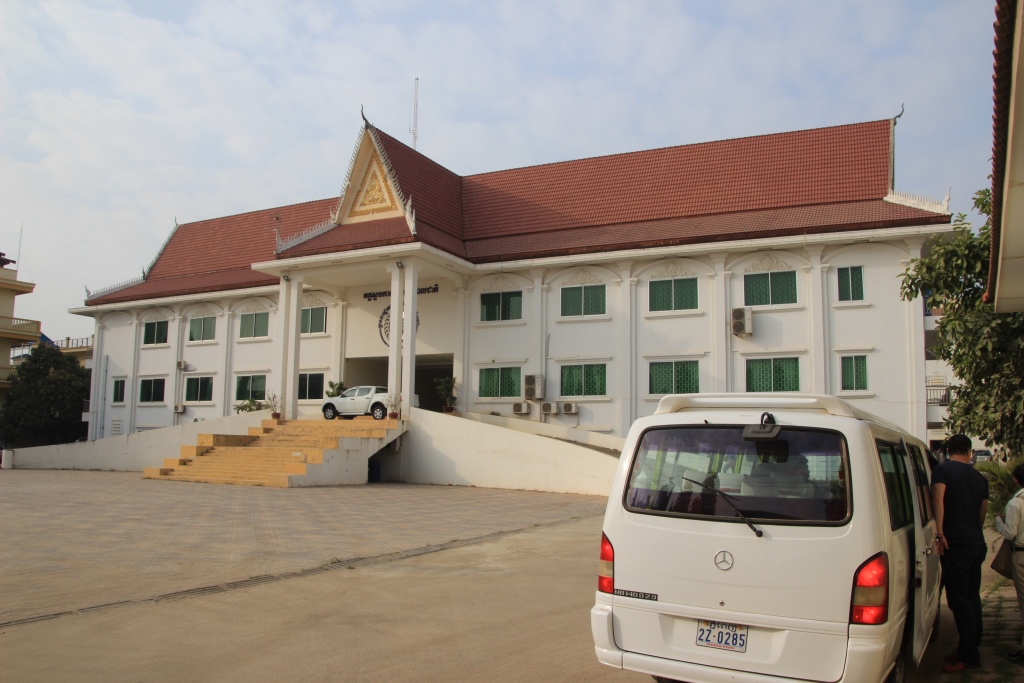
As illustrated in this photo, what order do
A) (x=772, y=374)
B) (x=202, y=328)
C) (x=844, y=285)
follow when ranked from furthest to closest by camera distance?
(x=202, y=328) → (x=772, y=374) → (x=844, y=285)

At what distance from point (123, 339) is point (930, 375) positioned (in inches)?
1192

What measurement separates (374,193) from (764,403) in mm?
20817

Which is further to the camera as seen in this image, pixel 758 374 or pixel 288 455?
pixel 758 374

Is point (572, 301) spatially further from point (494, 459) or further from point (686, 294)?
point (494, 459)

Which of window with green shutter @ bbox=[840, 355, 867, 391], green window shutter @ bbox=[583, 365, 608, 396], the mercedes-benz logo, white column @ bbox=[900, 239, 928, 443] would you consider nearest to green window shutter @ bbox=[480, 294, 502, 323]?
green window shutter @ bbox=[583, 365, 608, 396]

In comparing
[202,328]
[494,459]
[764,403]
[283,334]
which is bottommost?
[494,459]

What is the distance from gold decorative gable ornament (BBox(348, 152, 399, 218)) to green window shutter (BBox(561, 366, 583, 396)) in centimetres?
691

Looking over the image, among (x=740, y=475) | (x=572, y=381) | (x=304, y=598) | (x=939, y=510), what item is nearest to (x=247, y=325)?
(x=572, y=381)

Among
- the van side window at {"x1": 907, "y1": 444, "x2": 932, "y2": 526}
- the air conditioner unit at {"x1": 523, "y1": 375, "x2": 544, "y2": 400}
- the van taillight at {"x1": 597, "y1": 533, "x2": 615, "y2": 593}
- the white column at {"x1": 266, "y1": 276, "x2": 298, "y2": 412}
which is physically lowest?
the van taillight at {"x1": 597, "y1": 533, "x2": 615, "y2": 593}

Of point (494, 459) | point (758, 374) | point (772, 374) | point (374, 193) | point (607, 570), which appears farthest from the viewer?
point (374, 193)

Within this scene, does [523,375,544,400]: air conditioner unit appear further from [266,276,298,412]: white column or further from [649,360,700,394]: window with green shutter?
[266,276,298,412]: white column

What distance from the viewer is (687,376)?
21328 mm

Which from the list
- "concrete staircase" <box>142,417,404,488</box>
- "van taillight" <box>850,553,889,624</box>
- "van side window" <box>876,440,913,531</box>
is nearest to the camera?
"van taillight" <box>850,553,889,624</box>

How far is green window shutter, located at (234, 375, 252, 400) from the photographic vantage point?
89.0 feet
